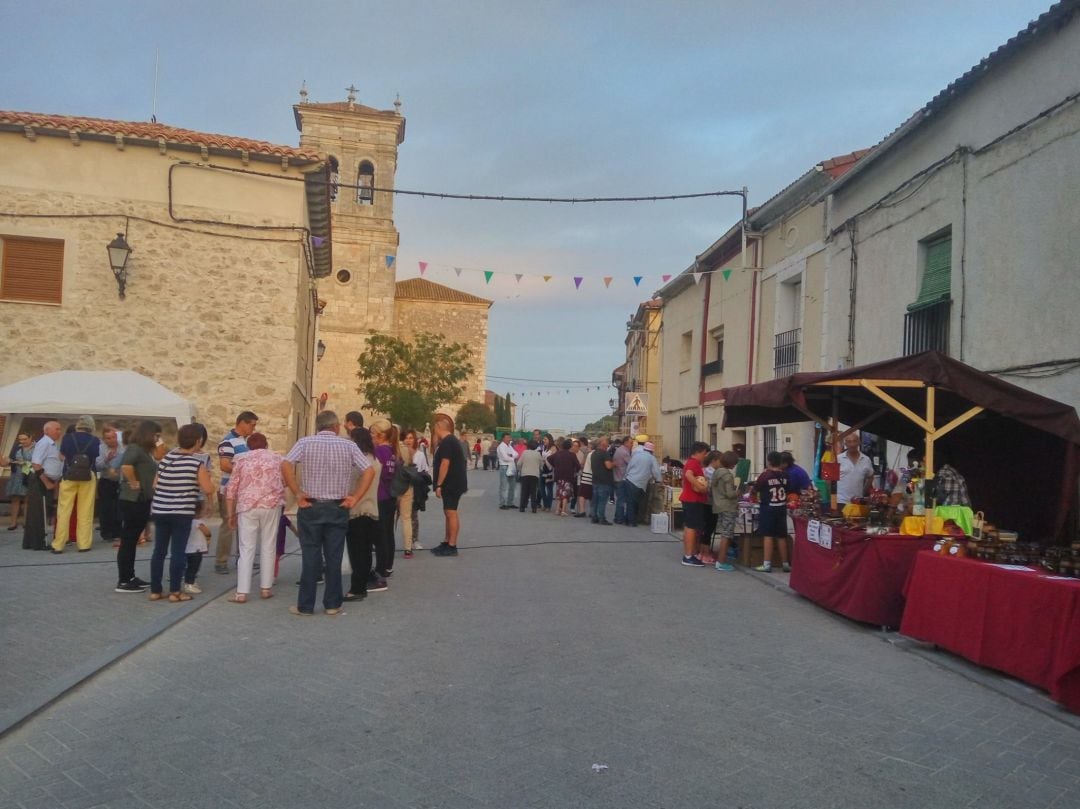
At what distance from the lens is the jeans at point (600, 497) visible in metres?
16.4

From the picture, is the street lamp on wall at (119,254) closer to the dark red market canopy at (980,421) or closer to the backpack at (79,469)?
the backpack at (79,469)

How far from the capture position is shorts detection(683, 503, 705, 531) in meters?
11.2

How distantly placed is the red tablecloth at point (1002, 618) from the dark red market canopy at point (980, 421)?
170 centimetres

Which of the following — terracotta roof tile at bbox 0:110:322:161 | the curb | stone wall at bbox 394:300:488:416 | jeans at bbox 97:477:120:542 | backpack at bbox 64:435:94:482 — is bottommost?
the curb

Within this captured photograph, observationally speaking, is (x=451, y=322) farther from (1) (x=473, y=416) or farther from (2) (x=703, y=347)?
(2) (x=703, y=347)

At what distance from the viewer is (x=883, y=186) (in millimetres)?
12961

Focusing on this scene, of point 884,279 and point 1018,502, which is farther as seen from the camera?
point 884,279

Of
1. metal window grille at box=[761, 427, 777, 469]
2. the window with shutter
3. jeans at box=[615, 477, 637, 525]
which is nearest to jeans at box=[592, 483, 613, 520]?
jeans at box=[615, 477, 637, 525]

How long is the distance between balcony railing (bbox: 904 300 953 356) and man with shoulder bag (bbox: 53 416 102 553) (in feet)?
35.1

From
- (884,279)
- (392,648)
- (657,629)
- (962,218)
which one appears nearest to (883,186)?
(884,279)

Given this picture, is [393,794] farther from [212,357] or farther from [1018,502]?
[212,357]

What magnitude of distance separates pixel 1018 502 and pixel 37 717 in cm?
869

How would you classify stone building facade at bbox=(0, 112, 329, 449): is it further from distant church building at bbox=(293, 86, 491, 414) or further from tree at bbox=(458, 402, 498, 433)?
tree at bbox=(458, 402, 498, 433)

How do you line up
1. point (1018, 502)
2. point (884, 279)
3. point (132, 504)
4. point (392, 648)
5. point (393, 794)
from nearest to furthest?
point (393, 794), point (392, 648), point (132, 504), point (1018, 502), point (884, 279)
